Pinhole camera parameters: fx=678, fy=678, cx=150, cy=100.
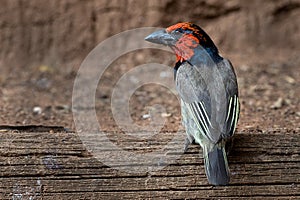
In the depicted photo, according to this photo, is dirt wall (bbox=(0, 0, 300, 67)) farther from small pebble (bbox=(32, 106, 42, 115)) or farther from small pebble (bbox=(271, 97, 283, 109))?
small pebble (bbox=(271, 97, 283, 109))

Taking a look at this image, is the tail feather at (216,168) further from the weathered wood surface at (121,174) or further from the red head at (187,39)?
the red head at (187,39)

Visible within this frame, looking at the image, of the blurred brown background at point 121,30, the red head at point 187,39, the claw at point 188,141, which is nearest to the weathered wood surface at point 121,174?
the claw at point 188,141

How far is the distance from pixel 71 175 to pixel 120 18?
4.65 meters

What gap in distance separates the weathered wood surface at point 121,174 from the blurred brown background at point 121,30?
324cm

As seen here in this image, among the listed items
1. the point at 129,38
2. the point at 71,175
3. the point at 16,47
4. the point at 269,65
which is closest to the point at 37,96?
the point at 16,47

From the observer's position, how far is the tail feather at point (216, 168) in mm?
3441

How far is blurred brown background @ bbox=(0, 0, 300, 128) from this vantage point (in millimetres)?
7363

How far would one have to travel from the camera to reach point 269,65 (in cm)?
777

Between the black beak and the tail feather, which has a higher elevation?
the black beak

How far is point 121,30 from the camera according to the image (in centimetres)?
799

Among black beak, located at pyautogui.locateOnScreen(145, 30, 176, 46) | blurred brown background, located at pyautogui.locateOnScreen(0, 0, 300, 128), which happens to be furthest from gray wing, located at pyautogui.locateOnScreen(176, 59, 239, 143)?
blurred brown background, located at pyautogui.locateOnScreen(0, 0, 300, 128)

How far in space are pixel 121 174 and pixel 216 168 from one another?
491mm

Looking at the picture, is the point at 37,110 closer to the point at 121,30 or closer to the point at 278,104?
the point at 278,104

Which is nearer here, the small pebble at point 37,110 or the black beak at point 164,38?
the black beak at point 164,38
